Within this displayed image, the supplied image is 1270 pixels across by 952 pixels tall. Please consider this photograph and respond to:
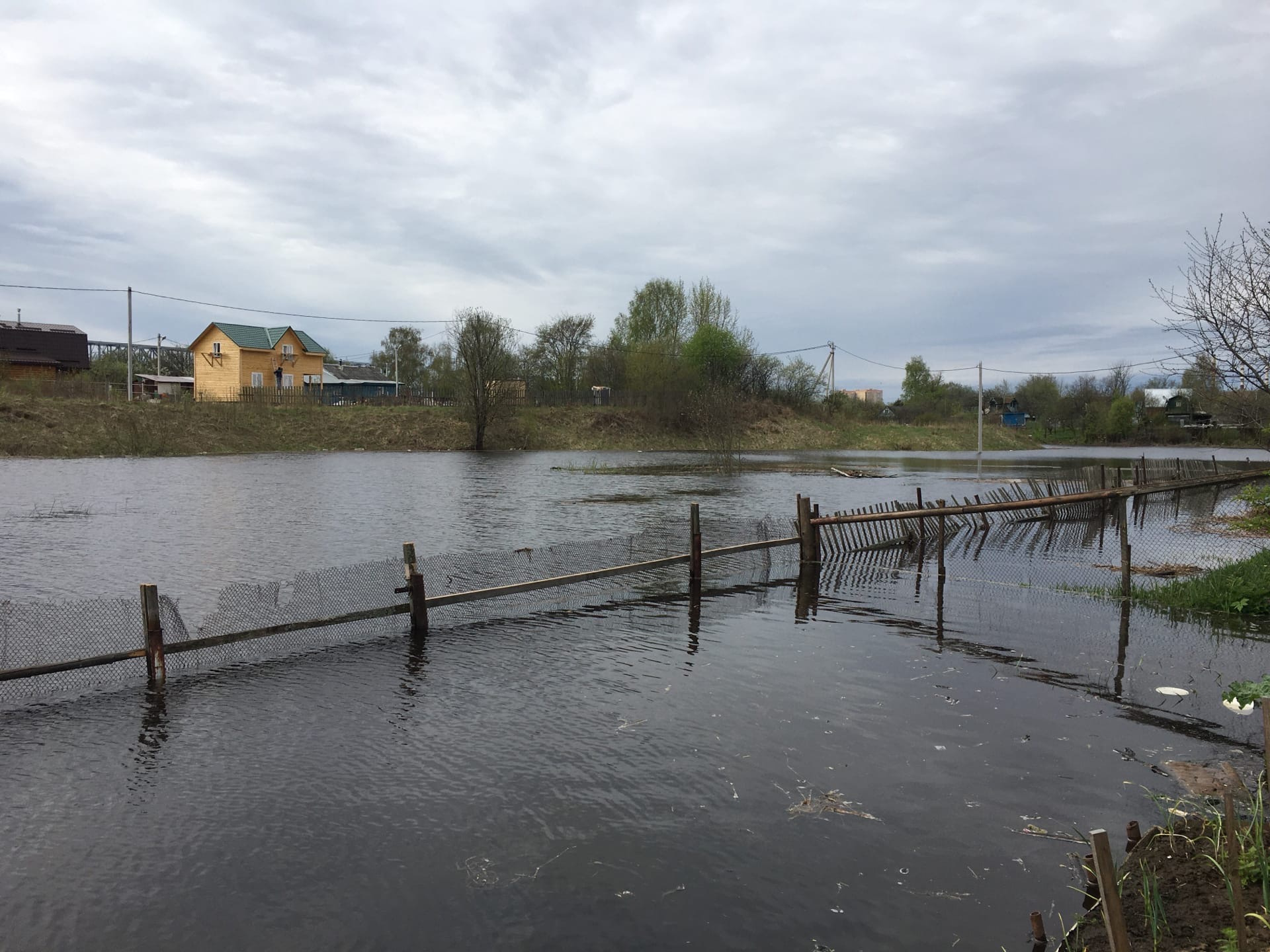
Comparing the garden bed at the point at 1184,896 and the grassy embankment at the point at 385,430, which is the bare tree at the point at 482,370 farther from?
the garden bed at the point at 1184,896

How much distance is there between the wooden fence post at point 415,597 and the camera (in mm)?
12172

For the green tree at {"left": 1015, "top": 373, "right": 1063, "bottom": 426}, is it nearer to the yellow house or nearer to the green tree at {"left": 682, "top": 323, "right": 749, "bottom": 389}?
the green tree at {"left": 682, "top": 323, "right": 749, "bottom": 389}

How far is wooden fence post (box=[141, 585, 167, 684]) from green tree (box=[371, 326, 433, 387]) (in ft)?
356

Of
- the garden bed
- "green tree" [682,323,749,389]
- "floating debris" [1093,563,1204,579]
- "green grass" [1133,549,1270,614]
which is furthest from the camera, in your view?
"green tree" [682,323,749,389]

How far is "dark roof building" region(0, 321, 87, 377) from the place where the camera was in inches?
3046

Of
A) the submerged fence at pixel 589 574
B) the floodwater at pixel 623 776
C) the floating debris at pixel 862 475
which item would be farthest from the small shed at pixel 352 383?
Result: the floodwater at pixel 623 776

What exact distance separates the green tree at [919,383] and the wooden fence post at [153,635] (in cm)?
13958

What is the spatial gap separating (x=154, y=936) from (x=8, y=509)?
85.7 ft

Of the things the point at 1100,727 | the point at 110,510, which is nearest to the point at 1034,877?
the point at 1100,727

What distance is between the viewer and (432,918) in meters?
5.53

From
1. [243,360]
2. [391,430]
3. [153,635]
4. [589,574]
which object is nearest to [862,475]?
[589,574]

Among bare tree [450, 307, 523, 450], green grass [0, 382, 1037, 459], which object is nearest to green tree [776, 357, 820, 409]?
green grass [0, 382, 1037, 459]

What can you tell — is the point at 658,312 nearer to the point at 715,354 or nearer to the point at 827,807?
the point at 715,354

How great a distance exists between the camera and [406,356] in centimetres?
11650
